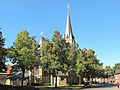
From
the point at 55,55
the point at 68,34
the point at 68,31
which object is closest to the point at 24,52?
the point at 55,55

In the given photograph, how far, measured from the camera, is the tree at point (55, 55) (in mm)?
35281

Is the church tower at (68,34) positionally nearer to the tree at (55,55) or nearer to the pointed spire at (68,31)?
the pointed spire at (68,31)

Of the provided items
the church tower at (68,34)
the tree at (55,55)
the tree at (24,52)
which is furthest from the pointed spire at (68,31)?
the tree at (24,52)

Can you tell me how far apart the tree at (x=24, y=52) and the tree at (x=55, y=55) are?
7.11 feet

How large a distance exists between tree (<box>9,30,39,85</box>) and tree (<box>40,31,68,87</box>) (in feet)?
7.11

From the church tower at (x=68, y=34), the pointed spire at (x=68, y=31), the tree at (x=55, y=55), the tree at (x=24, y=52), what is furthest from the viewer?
the pointed spire at (x=68, y=31)

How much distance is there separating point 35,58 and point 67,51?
8151mm

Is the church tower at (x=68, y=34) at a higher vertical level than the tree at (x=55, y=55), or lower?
higher

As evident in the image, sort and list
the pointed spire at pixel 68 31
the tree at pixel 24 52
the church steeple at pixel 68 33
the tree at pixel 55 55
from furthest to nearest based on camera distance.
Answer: the pointed spire at pixel 68 31 → the church steeple at pixel 68 33 → the tree at pixel 55 55 → the tree at pixel 24 52

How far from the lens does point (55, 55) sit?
36312mm

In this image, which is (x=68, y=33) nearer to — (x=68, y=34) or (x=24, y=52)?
(x=68, y=34)

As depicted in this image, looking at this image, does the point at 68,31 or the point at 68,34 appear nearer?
the point at 68,34

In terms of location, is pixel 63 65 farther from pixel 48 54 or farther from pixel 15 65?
pixel 15 65

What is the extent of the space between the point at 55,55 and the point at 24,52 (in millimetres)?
7178
